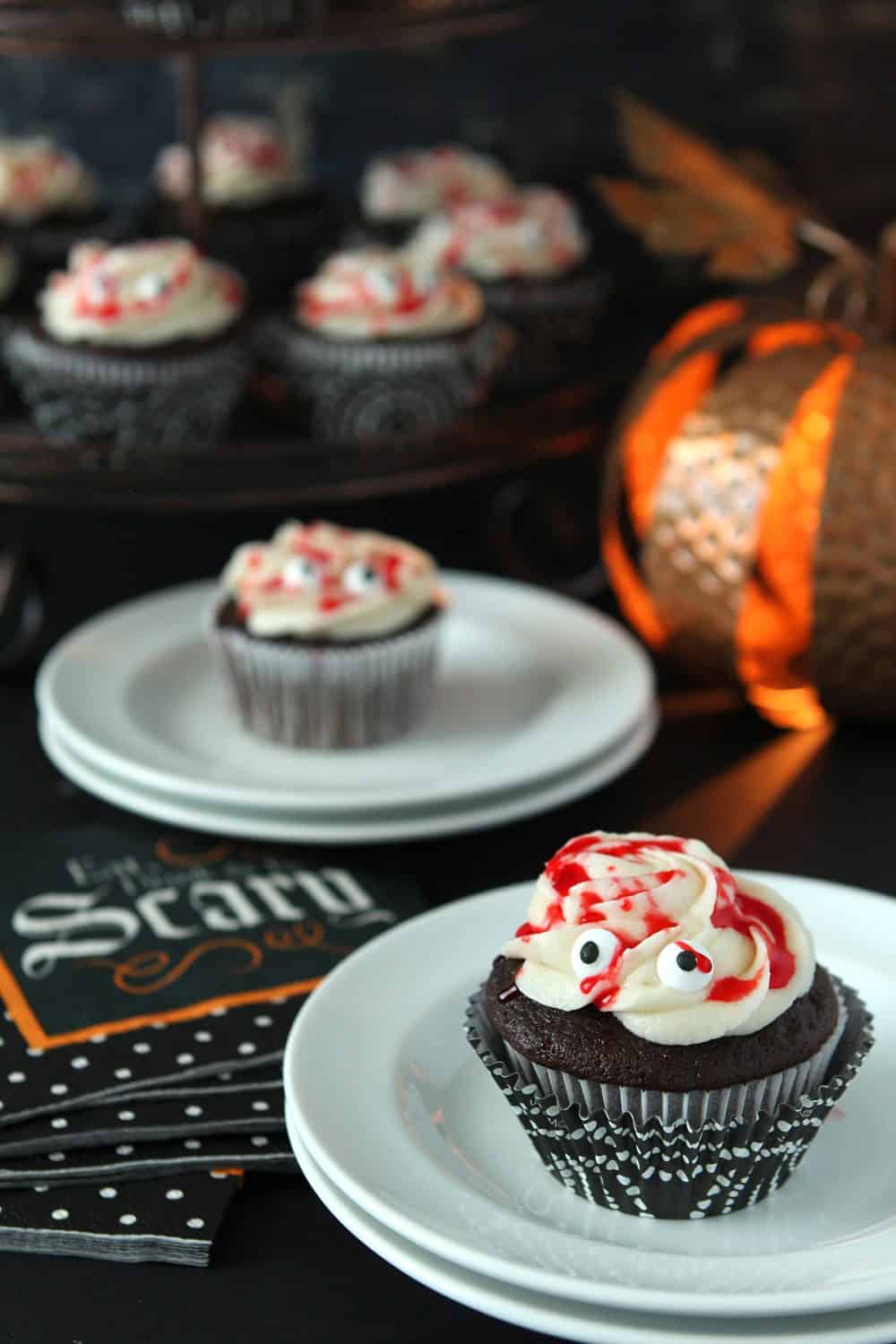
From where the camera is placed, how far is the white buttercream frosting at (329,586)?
1752mm

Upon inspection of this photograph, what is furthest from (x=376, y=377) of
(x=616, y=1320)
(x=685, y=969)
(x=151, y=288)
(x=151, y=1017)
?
(x=616, y=1320)

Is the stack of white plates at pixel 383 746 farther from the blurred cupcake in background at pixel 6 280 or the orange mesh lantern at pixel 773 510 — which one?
the blurred cupcake in background at pixel 6 280

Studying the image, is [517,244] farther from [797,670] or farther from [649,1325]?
[649,1325]

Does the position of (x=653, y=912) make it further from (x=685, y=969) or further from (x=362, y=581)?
(x=362, y=581)

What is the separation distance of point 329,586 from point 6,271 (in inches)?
34.9

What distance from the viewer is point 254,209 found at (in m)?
2.83

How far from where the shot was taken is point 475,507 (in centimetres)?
245

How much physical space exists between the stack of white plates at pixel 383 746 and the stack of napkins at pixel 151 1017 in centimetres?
5

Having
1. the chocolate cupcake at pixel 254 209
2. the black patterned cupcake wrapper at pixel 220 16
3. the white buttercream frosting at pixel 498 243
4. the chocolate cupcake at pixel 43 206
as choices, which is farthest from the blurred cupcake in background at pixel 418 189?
the black patterned cupcake wrapper at pixel 220 16

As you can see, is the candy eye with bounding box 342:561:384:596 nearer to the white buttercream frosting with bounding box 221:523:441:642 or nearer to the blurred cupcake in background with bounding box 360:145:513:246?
the white buttercream frosting with bounding box 221:523:441:642

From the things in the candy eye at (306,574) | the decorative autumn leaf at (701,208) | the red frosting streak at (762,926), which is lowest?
the candy eye at (306,574)

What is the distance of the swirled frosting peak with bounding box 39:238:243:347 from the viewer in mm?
2076

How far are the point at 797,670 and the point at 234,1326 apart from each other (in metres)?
0.96

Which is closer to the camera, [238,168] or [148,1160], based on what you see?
[148,1160]
